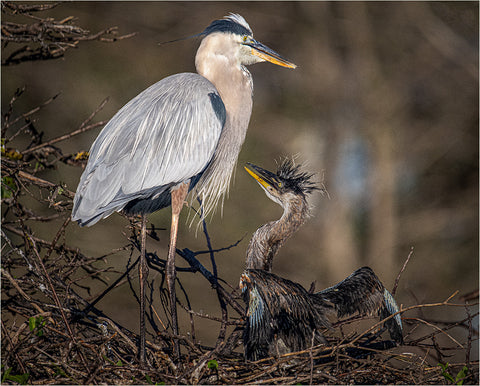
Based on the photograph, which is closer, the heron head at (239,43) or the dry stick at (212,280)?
the dry stick at (212,280)

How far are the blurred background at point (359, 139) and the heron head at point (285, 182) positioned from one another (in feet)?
13.3

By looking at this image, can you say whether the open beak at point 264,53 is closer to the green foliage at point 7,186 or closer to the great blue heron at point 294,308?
the great blue heron at point 294,308

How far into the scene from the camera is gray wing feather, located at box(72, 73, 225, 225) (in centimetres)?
283

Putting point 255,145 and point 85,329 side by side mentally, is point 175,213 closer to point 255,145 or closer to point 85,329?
point 85,329

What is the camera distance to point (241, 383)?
254 cm

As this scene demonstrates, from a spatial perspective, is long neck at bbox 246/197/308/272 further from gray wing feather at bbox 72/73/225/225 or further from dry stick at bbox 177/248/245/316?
gray wing feather at bbox 72/73/225/225

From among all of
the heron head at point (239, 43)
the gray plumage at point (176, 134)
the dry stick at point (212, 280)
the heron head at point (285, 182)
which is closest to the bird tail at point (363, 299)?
the dry stick at point (212, 280)

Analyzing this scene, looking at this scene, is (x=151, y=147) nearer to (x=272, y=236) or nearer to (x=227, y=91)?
(x=227, y=91)

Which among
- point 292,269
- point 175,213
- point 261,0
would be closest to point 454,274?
point 292,269

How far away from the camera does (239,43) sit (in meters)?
3.35

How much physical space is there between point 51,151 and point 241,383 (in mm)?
1596

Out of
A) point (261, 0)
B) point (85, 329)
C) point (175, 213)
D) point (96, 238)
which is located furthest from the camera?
point (261, 0)

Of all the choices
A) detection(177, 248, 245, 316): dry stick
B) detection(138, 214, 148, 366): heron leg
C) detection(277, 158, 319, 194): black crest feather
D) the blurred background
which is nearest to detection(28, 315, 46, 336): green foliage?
detection(138, 214, 148, 366): heron leg

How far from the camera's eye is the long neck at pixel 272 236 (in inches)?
132
